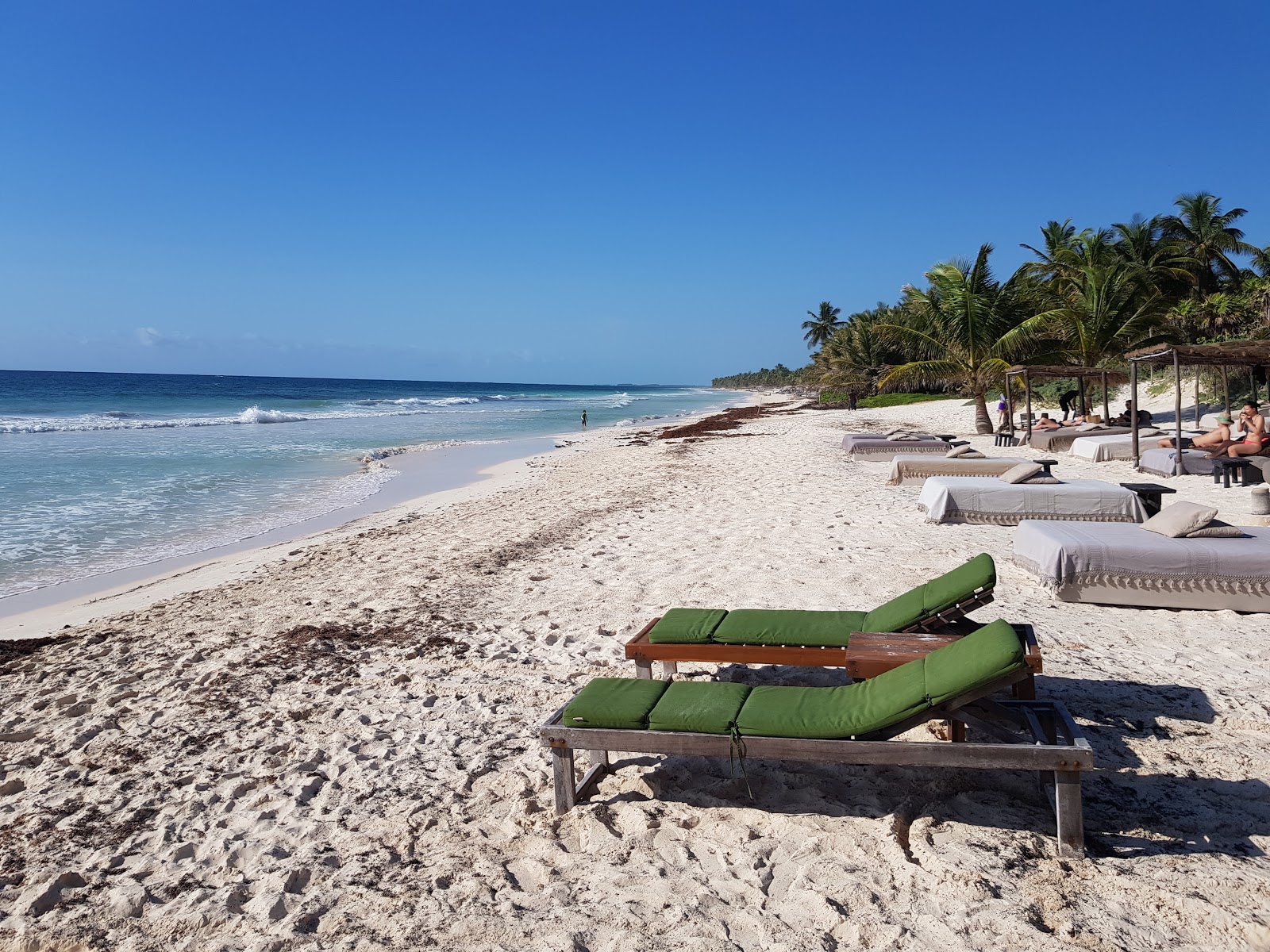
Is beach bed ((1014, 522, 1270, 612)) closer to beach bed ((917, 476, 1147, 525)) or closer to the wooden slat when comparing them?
the wooden slat

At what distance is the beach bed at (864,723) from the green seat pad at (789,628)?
0.69 m

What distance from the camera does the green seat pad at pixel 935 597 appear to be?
4.13 metres

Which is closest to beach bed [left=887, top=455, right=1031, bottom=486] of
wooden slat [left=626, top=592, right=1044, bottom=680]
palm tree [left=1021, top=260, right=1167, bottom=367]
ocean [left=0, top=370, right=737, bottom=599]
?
wooden slat [left=626, top=592, right=1044, bottom=680]

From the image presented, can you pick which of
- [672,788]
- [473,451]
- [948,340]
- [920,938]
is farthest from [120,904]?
[948,340]

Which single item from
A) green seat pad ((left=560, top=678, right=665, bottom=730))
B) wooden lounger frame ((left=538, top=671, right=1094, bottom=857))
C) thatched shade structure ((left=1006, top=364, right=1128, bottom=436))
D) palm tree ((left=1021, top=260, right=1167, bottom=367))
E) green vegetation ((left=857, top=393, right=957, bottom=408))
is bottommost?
wooden lounger frame ((left=538, top=671, right=1094, bottom=857))

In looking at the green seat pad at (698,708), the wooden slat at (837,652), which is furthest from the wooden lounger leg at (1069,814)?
the green seat pad at (698,708)

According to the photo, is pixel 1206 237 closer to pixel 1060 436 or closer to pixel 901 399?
pixel 901 399

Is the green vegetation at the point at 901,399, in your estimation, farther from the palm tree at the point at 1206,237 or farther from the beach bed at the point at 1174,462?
the beach bed at the point at 1174,462

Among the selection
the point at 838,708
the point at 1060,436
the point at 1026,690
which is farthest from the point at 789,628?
the point at 1060,436

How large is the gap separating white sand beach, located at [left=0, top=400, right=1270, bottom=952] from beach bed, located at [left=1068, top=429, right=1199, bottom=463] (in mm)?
10412

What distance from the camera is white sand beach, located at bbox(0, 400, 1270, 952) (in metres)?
2.66

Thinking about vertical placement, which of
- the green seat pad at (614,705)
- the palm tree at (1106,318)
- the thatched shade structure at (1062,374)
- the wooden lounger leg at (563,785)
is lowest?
the wooden lounger leg at (563,785)

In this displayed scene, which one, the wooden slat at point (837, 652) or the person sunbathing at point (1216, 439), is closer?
the wooden slat at point (837, 652)

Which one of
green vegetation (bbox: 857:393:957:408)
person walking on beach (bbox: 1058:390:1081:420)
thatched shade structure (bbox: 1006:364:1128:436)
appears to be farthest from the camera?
green vegetation (bbox: 857:393:957:408)
